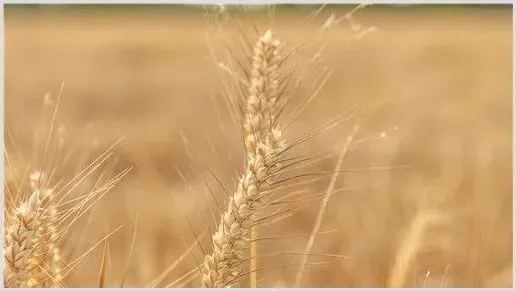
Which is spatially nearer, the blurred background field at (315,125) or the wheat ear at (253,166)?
the wheat ear at (253,166)

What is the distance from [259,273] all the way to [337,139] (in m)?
0.27

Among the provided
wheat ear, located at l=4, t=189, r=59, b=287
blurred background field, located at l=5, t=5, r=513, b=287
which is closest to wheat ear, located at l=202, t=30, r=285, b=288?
blurred background field, located at l=5, t=5, r=513, b=287

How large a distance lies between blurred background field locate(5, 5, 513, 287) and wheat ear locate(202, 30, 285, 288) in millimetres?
96

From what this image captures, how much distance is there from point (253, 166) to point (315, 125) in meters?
0.20

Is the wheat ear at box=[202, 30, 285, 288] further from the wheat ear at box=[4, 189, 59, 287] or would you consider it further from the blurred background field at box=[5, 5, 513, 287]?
the wheat ear at box=[4, 189, 59, 287]

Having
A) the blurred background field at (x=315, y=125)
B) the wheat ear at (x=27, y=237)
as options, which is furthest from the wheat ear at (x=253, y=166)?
the wheat ear at (x=27, y=237)


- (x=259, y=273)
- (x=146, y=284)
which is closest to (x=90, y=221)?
(x=146, y=284)

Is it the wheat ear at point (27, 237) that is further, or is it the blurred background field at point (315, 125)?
the blurred background field at point (315, 125)

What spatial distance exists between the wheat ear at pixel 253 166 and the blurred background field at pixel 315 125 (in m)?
0.10

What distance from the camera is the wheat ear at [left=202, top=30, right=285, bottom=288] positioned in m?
0.93

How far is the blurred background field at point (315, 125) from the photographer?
118 cm

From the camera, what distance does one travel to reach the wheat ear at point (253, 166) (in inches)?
36.7

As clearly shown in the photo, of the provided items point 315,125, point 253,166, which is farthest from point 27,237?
point 315,125

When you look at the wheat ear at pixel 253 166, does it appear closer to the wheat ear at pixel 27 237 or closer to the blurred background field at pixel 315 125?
the blurred background field at pixel 315 125
